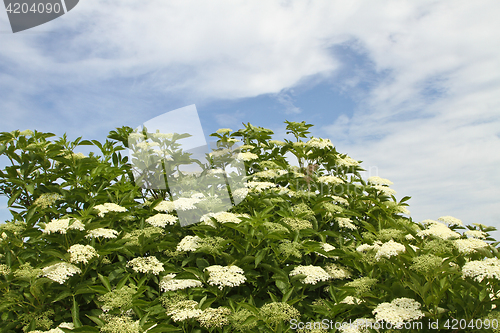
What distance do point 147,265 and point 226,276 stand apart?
836 millimetres

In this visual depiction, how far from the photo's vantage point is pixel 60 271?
3.13 metres

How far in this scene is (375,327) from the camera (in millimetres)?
2820

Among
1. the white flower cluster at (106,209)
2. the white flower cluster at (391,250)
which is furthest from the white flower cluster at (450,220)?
the white flower cluster at (106,209)

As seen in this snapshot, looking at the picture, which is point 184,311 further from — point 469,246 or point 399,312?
point 469,246

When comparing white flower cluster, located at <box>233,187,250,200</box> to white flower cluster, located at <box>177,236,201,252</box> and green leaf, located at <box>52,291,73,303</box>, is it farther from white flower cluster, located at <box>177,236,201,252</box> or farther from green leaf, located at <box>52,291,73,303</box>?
green leaf, located at <box>52,291,73,303</box>

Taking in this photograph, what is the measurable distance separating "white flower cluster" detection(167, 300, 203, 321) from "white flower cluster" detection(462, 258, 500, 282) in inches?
85.1

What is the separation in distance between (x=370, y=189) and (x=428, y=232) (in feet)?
5.39

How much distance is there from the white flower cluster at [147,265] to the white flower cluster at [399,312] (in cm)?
→ 201

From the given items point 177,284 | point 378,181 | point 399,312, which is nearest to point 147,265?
point 177,284

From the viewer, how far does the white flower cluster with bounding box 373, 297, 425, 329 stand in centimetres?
255

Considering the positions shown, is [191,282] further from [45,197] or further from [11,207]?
[11,207]

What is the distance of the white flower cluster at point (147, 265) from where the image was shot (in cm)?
333

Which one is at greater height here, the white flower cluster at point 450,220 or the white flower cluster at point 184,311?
the white flower cluster at point 184,311

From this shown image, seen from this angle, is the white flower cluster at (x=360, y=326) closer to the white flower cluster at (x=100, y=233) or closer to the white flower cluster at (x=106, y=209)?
the white flower cluster at (x=100, y=233)
